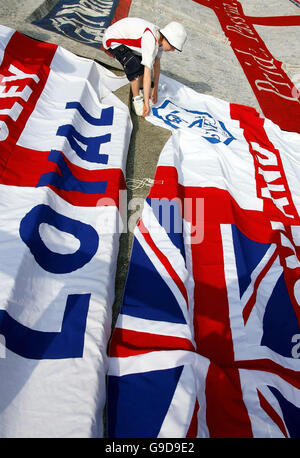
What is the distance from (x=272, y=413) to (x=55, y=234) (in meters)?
1.47

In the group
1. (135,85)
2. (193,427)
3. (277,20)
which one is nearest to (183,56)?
(135,85)

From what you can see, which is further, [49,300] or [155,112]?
[155,112]

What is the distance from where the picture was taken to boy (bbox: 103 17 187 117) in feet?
9.54

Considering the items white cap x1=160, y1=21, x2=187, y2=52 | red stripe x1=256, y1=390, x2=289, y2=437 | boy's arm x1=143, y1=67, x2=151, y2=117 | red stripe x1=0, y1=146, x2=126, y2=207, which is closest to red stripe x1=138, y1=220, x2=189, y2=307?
red stripe x1=0, y1=146, x2=126, y2=207

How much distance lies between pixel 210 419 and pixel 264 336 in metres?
0.61

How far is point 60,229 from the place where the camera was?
204 cm

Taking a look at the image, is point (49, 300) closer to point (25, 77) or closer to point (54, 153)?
point (54, 153)

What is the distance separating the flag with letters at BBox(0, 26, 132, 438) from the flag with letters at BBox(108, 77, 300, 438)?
0.17 meters

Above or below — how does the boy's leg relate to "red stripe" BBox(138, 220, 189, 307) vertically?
above

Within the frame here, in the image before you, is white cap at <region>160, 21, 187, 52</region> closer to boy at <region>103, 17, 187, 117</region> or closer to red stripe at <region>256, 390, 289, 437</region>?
boy at <region>103, 17, 187, 117</region>

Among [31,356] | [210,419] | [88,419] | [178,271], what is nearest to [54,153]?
[178,271]

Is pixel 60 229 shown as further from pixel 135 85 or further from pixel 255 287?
pixel 135 85

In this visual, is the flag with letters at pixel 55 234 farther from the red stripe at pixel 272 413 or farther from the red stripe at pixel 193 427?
the red stripe at pixel 272 413
